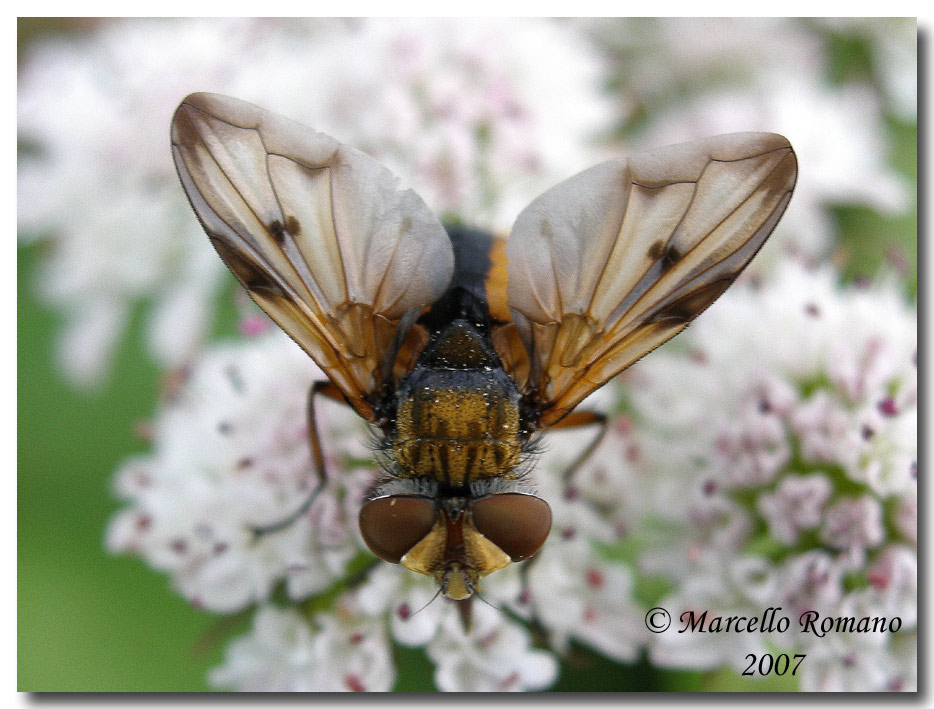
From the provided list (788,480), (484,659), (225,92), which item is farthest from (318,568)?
(225,92)

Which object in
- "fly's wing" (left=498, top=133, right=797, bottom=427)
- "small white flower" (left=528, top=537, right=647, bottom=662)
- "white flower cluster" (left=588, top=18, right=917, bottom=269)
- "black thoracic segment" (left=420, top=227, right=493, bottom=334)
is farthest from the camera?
"white flower cluster" (left=588, top=18, right=917, bottom=269)

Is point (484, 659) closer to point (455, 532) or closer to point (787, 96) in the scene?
point (455, 532)

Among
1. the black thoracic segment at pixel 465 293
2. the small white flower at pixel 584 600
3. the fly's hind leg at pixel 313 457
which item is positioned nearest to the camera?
the black thoracic segment at pixel 465 293

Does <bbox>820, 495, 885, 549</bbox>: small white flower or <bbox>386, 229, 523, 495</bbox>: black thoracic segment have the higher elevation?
<bbox>386, 229, 523, 495</bbox>: black thoracic segment

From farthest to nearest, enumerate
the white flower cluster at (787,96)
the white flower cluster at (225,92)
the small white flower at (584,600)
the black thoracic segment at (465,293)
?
the white flower cluster at (787,96) → the white flower cluster at (225,92) → the small white flower at (584,600) → the black thoracic segment at (465,293)

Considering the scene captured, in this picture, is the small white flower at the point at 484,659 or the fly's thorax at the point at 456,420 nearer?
the fly's thorax at the point at 456,420

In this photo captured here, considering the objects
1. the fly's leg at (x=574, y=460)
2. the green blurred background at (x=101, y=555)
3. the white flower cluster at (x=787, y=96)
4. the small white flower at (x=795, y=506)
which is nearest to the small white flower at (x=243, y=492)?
the green blurred background at (x=101, y=555)

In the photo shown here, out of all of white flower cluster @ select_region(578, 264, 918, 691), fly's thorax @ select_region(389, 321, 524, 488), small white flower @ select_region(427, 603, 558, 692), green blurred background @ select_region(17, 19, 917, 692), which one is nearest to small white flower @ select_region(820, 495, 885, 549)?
white flower cluster @ select_region(578, 264, 918, 691)

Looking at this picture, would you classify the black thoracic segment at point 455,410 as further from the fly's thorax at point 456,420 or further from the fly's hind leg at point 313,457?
the fly's hind leg at point 313,457

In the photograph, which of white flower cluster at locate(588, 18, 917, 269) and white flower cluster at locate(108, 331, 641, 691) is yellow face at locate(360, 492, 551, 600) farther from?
white flower cluster at locate(588, 18, 917, 269)
